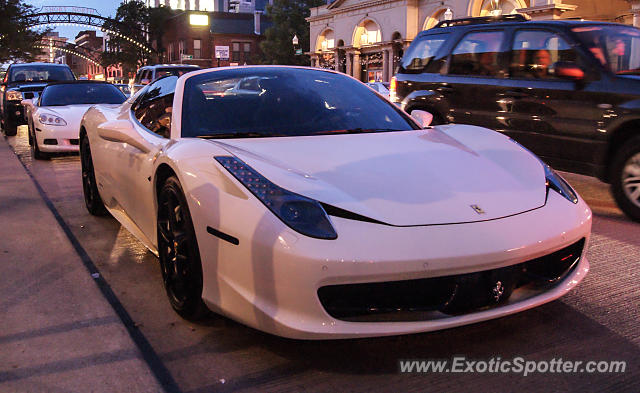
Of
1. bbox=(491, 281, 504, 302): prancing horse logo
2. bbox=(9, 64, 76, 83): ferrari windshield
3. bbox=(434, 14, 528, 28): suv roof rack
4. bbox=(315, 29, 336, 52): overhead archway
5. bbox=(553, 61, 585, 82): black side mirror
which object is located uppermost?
bbox=(315, 29, 336, 52): overhead archway

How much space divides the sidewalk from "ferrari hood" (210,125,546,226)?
1.05m

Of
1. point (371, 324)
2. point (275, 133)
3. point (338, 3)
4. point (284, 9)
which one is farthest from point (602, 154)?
point (284, 9)

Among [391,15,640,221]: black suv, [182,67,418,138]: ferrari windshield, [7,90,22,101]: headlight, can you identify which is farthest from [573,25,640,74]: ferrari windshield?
[7,90,22,101]: headlight

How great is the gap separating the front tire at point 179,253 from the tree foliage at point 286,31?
181 ft

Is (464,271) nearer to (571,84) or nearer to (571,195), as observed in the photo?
(571,195)

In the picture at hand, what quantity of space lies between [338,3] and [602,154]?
43.5 m

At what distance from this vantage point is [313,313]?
2.48 meters

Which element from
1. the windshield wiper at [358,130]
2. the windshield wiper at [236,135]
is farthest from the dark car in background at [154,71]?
the windshield wiper at [236,135]

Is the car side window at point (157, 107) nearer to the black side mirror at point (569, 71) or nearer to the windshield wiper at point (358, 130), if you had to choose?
the windshield wiper at point (358, 130)

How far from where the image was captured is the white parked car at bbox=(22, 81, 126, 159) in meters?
9.84

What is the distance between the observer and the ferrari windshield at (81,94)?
35.3 ft

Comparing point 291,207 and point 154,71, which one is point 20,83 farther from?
point 291,207

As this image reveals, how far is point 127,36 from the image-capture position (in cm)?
7575

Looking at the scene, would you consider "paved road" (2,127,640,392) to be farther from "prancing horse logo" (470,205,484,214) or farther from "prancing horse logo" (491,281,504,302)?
"prancing horse logo" (470,205,484,214)
